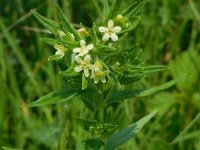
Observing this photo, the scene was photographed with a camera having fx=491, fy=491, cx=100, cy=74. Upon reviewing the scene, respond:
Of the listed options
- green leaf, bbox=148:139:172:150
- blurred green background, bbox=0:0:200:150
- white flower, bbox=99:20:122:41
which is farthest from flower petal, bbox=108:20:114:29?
green leaf, bbox=148:139:172:150

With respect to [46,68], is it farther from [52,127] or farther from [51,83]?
[52,127]

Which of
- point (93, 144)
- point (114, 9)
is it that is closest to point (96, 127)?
point (93, 144)

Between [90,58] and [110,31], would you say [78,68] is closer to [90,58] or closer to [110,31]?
[90,58]

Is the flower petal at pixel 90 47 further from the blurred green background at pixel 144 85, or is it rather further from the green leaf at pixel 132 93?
the blurred green background at pixel 144 85

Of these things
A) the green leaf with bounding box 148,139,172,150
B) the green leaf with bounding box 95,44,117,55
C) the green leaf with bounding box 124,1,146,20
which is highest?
the green leaf with bounding box 124,1,146,20

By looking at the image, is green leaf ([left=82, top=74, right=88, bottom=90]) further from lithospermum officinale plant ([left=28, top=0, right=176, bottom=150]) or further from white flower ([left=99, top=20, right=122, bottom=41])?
white flower ([left=99, top=20, right=122, bottom=41])

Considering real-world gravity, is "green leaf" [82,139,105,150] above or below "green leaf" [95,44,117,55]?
below

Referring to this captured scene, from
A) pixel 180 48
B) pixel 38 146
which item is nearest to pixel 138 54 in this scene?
pixel 38 146
